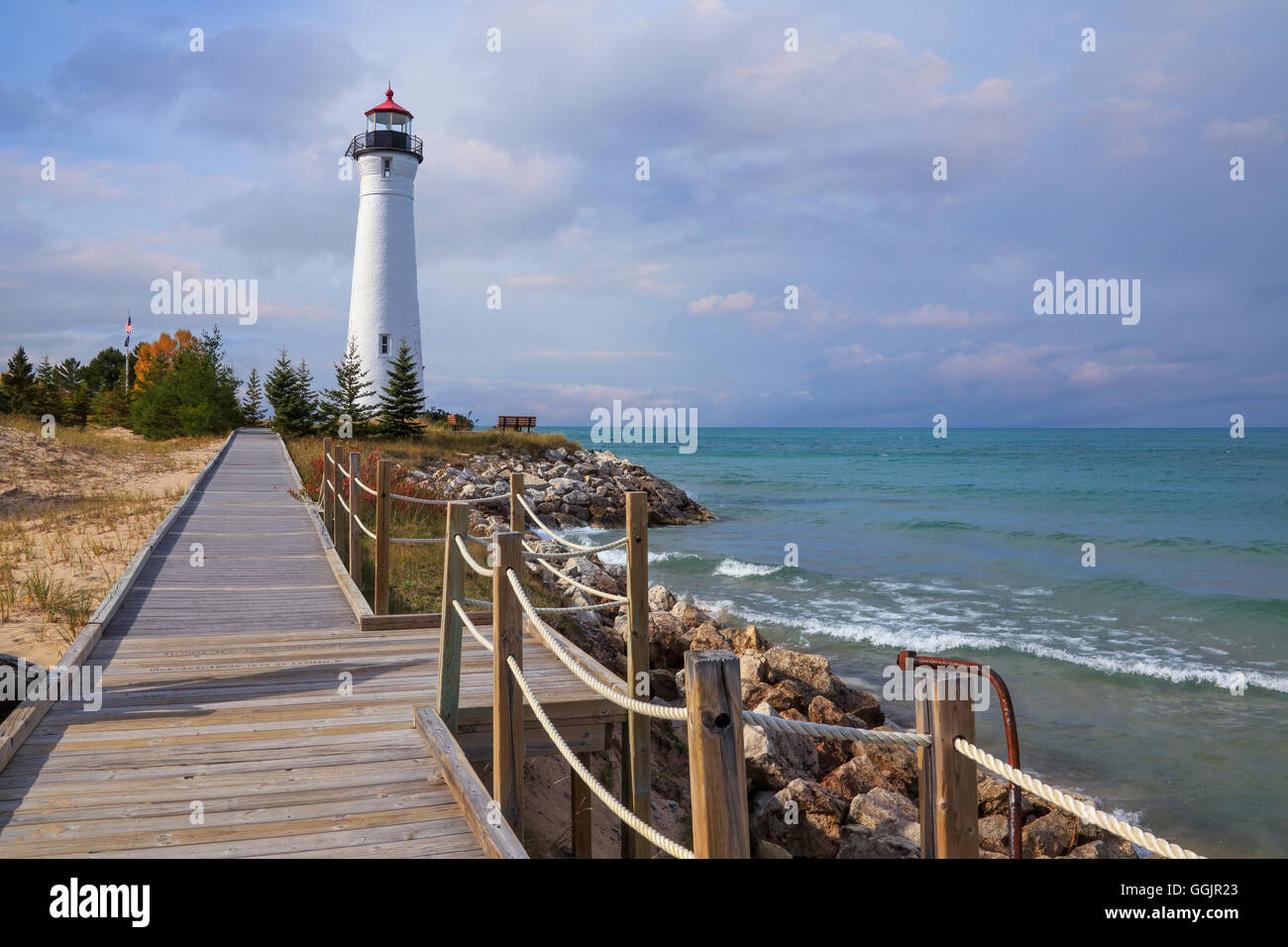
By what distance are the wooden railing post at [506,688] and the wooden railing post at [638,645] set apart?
1.06 meters

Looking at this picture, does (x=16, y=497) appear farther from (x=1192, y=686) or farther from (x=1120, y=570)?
(x=1120, y=570)

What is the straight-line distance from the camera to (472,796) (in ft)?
12.8

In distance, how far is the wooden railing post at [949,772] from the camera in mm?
2412

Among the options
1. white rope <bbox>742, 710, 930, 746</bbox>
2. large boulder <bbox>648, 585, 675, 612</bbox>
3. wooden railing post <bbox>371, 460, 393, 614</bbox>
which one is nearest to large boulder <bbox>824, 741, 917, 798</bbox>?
wooden railing post <bbox>371, 460, 393, 614</bbox>

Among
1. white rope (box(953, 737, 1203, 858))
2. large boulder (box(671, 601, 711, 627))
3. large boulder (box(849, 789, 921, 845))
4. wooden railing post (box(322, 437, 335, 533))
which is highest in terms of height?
wooden railing post (box(322, 437, 335, 533))

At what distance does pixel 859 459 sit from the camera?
75.9 m

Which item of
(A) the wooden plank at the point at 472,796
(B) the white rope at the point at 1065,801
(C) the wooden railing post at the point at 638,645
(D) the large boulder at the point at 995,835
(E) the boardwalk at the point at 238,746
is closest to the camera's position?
(B) the white rope at the point at 1065,801

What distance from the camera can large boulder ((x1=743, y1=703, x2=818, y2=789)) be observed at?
724cm

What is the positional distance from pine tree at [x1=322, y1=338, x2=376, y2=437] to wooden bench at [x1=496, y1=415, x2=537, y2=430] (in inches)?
275

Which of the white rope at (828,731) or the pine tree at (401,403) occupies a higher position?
the pine tree at (401,403)

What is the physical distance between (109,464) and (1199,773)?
23.9 m

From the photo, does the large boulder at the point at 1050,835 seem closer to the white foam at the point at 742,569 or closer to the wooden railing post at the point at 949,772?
the wooden railing post at the point at 949,772

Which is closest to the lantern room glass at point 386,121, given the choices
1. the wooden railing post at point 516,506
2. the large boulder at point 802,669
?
the wooden railing post at point 516,506

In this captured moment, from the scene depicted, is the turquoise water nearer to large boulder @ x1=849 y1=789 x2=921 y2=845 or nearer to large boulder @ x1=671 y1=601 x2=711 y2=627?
large boulder @ x1=671 y1=601 x2=711 y2=627
